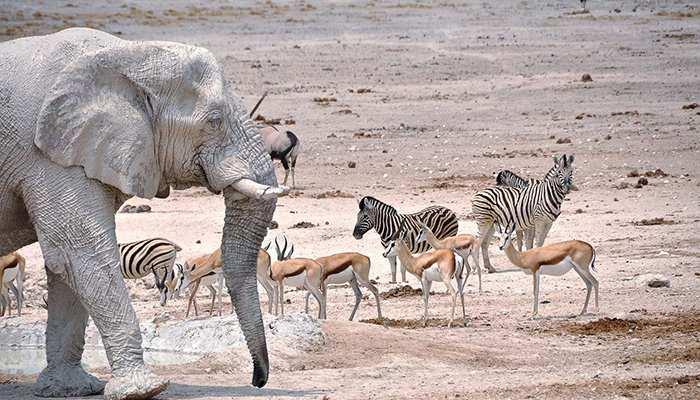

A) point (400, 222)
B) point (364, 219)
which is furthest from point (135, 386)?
point (364, 219)

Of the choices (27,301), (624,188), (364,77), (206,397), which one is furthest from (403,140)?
(206,397)

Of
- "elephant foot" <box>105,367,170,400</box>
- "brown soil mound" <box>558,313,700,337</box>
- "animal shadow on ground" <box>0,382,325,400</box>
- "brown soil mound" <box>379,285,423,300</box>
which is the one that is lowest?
"brown soil mound" <box>379,285,423,300</box>

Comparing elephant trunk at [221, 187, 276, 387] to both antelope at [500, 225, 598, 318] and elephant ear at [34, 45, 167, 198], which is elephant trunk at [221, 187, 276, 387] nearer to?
elephant ear at [34, 45, 167, 198]

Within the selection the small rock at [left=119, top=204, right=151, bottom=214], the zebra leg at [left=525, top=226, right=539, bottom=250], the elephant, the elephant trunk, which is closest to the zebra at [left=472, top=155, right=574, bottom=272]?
the zebra leg at [left=525, top=226, right=539, bottom=250]

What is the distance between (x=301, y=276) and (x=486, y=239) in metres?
3.72

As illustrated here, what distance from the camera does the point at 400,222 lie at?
1761cm

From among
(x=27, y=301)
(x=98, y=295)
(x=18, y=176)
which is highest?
(x=18, y=176)

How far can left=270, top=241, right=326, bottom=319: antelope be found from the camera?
14570mm

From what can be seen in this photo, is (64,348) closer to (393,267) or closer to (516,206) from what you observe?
(393,267)

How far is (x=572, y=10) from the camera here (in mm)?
53125

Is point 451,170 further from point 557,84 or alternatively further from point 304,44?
point 304,44

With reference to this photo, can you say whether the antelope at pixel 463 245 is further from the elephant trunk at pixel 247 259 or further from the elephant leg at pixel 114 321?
the elephant leg at pixel 114 321

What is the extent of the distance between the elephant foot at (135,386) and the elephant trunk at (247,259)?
0.62 m

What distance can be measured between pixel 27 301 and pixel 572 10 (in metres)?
38.7
